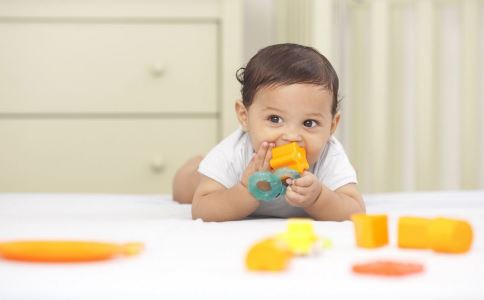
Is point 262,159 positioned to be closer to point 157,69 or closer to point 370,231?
point 370,231

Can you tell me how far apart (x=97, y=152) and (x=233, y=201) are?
2.77ft

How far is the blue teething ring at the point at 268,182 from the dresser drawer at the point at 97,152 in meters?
0.89

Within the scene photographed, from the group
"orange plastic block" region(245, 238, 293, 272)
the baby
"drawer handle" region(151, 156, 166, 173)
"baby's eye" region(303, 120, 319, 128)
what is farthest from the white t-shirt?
"drawer handle" region(151, 156, 166, 173)

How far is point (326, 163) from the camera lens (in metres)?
1.21

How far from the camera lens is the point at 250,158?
1215 millimetres

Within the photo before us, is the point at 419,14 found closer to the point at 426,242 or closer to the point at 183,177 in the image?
the point at 183,177

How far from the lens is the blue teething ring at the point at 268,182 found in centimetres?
99

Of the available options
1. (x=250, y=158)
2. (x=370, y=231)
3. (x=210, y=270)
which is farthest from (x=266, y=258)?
(x=250, y=158)

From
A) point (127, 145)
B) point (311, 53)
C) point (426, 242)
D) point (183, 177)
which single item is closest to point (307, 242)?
point (426, 242)

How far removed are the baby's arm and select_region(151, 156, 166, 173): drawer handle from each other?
73cm

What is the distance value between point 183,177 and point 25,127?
21.8 inches

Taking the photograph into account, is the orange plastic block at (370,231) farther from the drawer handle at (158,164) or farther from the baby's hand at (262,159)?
the drawer handle at (158,164)

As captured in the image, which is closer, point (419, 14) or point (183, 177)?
point (183, 177)

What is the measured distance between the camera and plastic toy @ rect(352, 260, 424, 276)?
2.07 ft
